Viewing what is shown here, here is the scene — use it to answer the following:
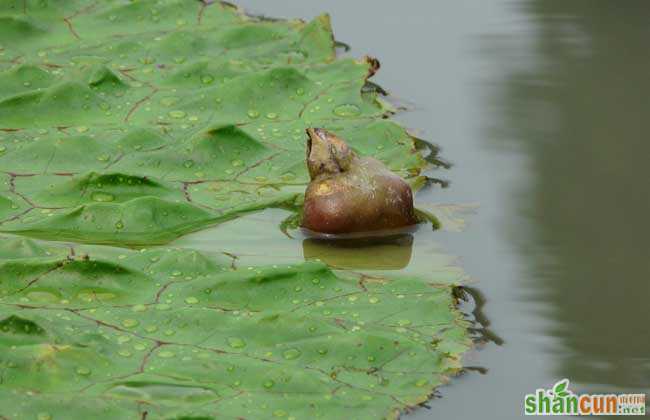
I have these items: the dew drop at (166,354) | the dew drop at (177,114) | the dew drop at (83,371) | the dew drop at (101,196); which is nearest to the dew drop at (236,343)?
the dew drop at (166,354)

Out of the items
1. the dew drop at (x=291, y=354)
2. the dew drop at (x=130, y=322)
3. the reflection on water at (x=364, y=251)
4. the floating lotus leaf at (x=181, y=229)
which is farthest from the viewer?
the reflection on water at (x=364, y=251)

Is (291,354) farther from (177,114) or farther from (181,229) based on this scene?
(177,114)

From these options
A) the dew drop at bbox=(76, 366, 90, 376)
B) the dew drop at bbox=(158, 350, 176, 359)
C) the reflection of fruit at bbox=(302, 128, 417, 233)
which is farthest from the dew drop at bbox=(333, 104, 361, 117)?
the dew drop at bbox=(76, 366, 90, 376)

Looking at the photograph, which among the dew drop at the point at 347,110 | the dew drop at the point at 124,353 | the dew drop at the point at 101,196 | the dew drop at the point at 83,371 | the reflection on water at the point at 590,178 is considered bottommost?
the reflection on water at the point at 590,178

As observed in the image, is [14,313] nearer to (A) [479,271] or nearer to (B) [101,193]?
(B) [101,193]

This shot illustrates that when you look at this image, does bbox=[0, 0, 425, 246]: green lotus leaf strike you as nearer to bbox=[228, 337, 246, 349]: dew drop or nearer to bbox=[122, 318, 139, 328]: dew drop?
bbox=[122, 318, 139, 328]: dew drop

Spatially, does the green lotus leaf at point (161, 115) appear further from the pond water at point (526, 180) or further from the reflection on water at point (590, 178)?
the reflection on water at point (590, 178)
